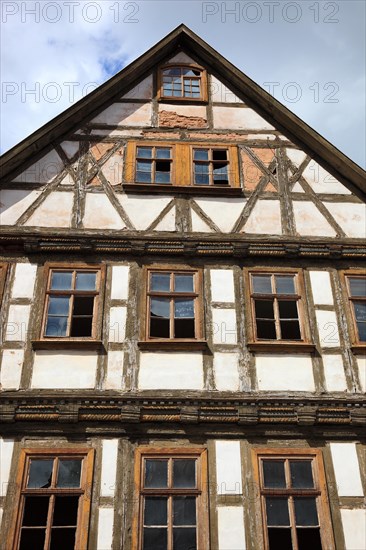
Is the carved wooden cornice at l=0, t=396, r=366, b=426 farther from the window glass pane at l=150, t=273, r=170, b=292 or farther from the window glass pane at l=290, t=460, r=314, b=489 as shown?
the window glass pane at l=150, t=273, r=170, b=292

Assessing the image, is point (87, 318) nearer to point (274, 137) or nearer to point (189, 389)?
point (189, 389)

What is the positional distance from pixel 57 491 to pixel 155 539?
1.43 meters

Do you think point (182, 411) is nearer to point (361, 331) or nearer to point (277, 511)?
point (277, 511)

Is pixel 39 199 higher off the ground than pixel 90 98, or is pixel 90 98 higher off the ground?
pixel 90 98

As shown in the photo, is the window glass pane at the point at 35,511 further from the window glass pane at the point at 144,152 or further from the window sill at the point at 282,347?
the window glass pane at the point at 144,152

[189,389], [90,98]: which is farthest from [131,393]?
[90,98]

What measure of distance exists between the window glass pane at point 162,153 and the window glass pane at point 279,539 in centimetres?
678

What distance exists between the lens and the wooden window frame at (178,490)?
759 centimetres

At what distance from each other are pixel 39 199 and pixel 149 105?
10.4 feet

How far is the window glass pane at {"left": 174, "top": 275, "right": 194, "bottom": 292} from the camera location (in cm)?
970

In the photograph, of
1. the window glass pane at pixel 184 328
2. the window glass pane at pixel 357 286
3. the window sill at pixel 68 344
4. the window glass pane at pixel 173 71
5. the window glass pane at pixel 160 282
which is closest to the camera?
the window sill at pixel 68 344

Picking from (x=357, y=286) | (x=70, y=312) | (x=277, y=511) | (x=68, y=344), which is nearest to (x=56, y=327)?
(x=70, y=312)

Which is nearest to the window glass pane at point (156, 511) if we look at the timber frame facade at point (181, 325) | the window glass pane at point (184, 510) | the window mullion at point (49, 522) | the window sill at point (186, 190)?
the timber frame facade at point (181, 325)

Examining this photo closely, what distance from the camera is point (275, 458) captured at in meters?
8.27
